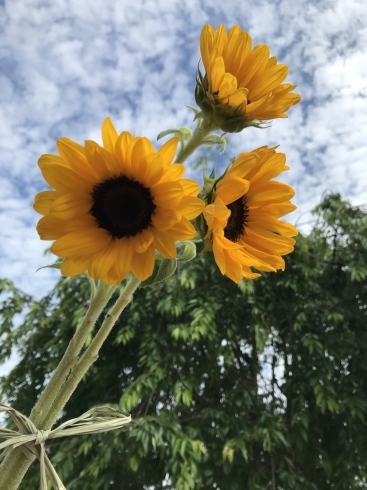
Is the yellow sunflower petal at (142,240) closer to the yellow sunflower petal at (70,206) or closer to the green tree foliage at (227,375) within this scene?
the yellow sunflower petal at (70,206)

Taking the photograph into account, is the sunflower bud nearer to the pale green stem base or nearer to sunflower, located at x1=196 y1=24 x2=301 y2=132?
sunflower, located at x1=196 y1=24 x2=301 y2=132

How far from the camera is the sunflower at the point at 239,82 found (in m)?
0.31

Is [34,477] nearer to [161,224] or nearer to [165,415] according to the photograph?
A: [165,415]

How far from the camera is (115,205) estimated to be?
30 cm

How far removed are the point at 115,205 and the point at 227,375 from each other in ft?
4.77

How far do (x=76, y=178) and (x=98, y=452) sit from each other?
1297 mm

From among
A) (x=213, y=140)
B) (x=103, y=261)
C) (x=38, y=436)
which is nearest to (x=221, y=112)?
(x=213, y=140)

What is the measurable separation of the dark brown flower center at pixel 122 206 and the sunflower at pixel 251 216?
0.04 meters

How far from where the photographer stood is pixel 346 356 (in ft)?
5.29

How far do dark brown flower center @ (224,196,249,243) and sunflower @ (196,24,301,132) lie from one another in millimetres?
49

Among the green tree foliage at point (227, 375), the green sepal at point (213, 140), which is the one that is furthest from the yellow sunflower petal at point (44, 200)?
the green tree foliage at point (227, 375)

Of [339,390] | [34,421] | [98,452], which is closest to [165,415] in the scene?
[98,452]

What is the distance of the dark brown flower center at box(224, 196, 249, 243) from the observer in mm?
324

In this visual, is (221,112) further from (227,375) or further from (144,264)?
(227,375)
